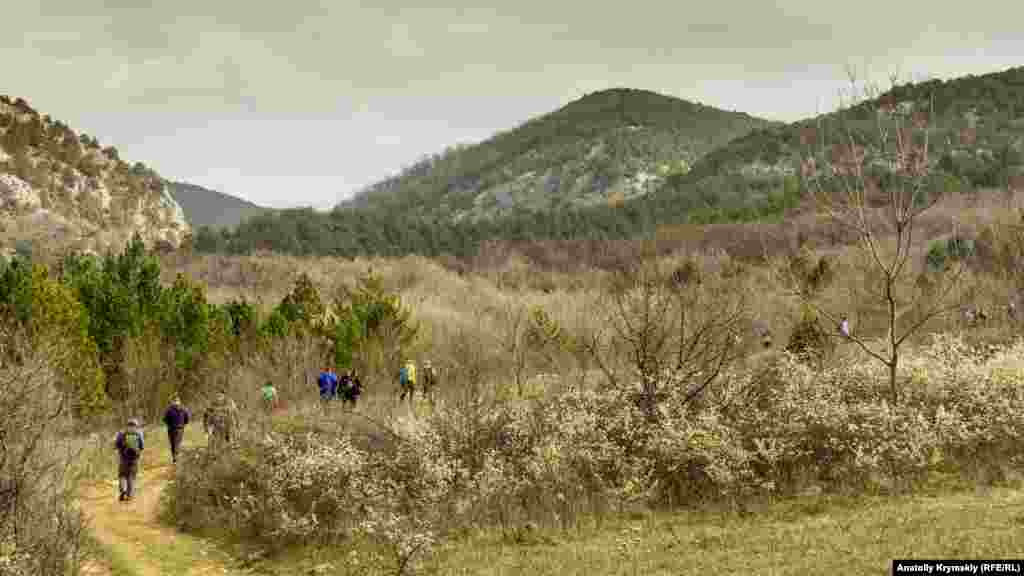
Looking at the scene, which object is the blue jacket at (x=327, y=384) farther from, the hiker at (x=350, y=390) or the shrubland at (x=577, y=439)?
the shrubland at (x=577, y=439)

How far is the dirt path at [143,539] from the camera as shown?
15211mm

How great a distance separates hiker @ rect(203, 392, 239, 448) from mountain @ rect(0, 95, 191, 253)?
188 ft

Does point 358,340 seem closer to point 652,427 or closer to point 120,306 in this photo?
point 120,306

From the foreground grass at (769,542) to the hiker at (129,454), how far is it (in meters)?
4.40

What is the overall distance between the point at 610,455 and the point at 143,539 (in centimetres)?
920

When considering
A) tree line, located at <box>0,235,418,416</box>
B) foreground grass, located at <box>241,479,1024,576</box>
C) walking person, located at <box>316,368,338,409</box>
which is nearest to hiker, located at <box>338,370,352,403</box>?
walking person, located at <box>316,368,338,409</box>

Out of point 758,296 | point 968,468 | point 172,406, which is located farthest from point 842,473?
point 758,296

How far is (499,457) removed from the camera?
18.1m

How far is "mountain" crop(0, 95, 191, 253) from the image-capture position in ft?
252

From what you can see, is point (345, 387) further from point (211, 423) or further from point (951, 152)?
point (951, 152)

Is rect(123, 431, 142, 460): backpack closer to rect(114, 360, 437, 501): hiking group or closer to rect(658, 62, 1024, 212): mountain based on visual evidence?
rect(114, 360, 437, 501): hiking group

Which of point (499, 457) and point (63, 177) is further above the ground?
point (63, 177)

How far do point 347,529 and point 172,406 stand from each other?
704cm

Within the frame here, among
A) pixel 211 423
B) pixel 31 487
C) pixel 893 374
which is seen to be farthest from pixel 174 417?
pixel 893 374
